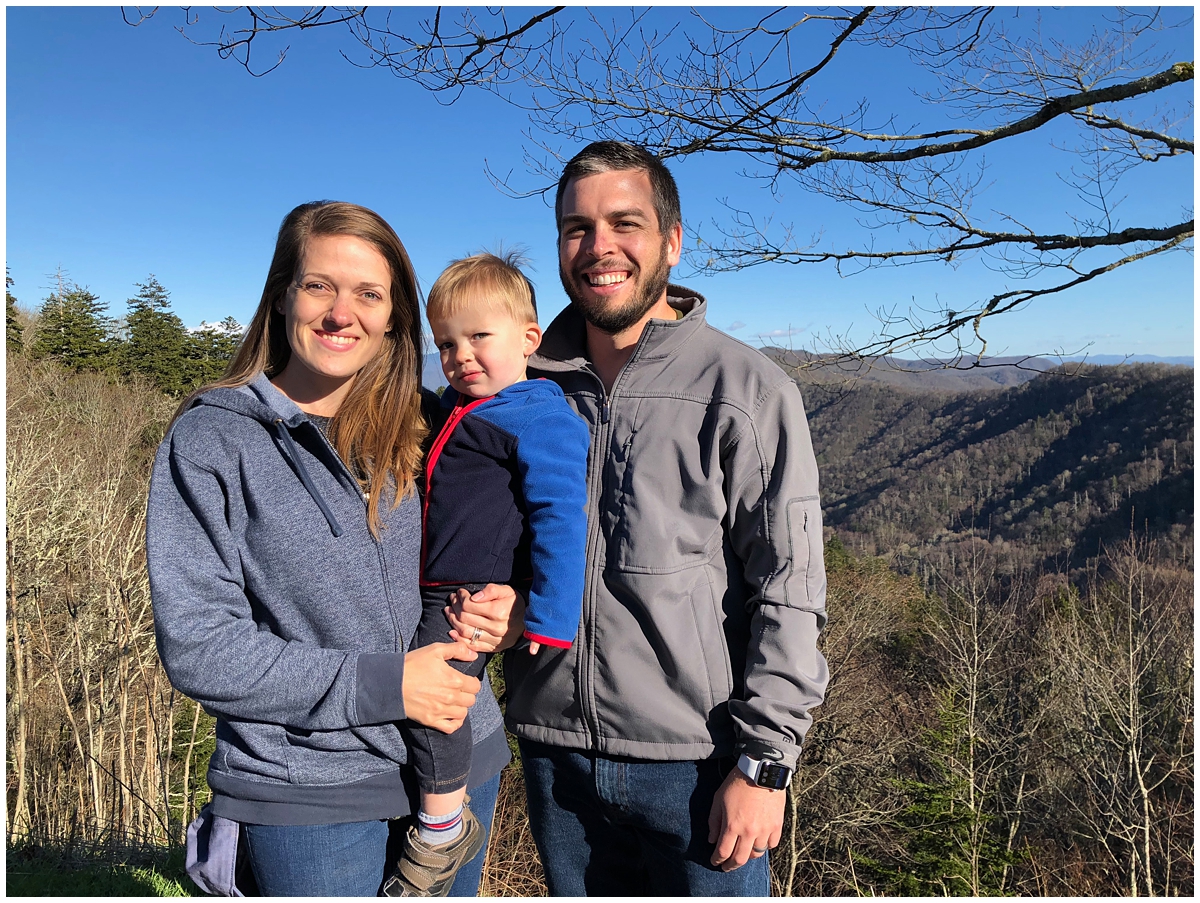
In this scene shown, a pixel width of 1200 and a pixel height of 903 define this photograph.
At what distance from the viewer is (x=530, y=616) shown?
1855mm

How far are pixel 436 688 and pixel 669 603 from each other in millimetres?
583

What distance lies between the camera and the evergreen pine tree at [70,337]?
33594 mm

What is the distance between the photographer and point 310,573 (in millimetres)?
1645

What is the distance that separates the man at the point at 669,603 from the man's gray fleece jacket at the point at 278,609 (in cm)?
50

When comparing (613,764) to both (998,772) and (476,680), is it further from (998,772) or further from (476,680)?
(998,772)

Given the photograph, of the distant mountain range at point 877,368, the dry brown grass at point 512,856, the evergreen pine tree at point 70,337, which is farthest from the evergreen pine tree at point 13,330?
the distant mountain range at point 877,368

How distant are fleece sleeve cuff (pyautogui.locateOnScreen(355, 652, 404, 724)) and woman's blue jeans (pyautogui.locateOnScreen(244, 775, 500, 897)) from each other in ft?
0.87

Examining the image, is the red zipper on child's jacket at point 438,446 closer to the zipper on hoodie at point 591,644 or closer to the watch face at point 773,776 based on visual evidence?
the zipper on hoodie at point 591,644

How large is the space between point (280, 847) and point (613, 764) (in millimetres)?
775

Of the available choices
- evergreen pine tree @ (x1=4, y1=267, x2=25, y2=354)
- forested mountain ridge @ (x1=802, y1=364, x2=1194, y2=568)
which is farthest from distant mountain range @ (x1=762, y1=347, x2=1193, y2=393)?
evergreen pine tree @ (x1=4, y1=267, x2=25, y2=354)

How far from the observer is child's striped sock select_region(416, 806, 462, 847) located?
177 cm

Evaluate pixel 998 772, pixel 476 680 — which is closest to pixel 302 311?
pixel 476 680

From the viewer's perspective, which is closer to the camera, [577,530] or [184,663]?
[184,663]

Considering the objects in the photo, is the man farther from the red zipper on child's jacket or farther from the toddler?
the red zipper on child's jacket
